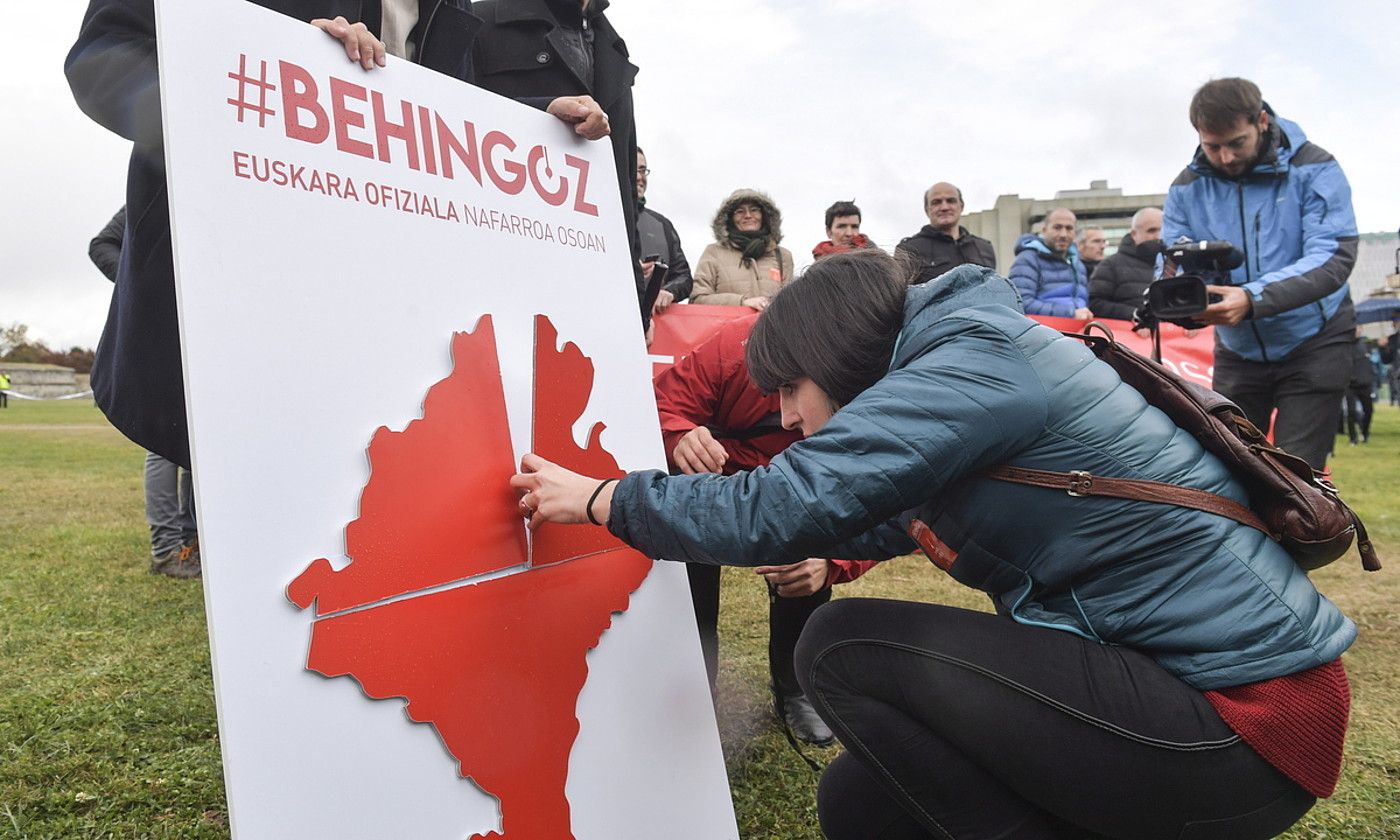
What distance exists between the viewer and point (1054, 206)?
32.2m

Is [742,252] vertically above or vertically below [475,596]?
above

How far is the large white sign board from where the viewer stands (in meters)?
1.09

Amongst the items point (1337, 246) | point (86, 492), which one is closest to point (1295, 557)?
point (1337, 246)

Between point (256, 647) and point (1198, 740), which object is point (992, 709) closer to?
point (1198, 740)

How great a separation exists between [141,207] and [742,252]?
11.2 feet

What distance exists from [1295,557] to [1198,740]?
1.01ft

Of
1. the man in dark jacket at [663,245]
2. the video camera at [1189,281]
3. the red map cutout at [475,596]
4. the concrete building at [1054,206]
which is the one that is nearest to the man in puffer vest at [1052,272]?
the man in dark jacket at [663,245]

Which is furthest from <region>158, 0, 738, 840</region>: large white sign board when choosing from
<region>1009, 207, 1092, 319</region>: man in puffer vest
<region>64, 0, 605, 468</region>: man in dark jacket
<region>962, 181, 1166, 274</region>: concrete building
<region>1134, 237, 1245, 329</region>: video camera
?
<region>962, 181, 1166, 274</region>: concrete building

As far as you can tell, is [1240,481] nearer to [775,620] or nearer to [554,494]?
[554,494]

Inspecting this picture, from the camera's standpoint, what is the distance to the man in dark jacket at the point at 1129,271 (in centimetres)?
541

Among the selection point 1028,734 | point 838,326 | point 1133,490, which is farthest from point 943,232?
point 1028,734

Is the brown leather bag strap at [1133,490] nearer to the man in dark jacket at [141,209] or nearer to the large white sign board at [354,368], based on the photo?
the large white sign board at [354,368]

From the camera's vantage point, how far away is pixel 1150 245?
5.34m

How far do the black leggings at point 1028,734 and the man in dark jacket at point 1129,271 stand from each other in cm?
452
